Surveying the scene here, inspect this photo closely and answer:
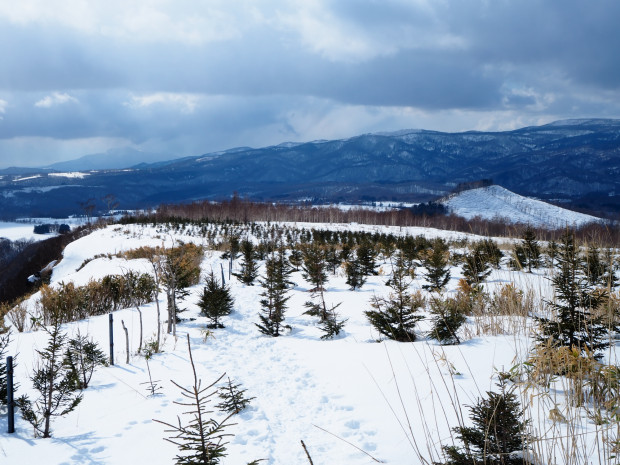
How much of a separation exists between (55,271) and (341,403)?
36648mm

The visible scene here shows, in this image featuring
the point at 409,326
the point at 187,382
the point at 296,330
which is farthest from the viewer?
the point at 296,330

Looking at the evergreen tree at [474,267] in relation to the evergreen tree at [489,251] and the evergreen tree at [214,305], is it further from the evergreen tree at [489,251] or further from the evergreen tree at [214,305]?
the evergreen tree at [214,305]

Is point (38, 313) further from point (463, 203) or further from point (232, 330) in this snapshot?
point (463, 203)

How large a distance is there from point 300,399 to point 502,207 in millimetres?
131812

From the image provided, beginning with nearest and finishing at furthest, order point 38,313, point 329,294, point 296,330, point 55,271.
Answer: point 296,330
point 38,313
point 329,294
point 55,271

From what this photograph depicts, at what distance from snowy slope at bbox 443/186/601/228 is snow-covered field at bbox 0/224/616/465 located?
112 m

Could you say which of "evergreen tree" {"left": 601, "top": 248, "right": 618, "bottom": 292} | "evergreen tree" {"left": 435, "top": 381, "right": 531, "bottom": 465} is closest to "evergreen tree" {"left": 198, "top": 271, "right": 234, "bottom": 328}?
"evergreen tree" {"left": 435, "top": 381, "right": 531, "bottom": 465}

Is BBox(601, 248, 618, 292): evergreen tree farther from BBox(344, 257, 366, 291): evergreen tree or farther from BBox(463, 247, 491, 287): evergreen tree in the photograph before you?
BBox(344, 257, 366, 291): evergreen tree

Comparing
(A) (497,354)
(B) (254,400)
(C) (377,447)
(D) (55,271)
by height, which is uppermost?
(A) (497,354)


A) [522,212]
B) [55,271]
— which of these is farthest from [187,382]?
[522,212]

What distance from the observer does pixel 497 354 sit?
4402 mm

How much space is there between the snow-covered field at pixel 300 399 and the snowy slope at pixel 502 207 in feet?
368

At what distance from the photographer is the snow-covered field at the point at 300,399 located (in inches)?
130

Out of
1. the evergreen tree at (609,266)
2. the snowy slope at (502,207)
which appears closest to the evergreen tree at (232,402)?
the evergreen tree at (609,266)
